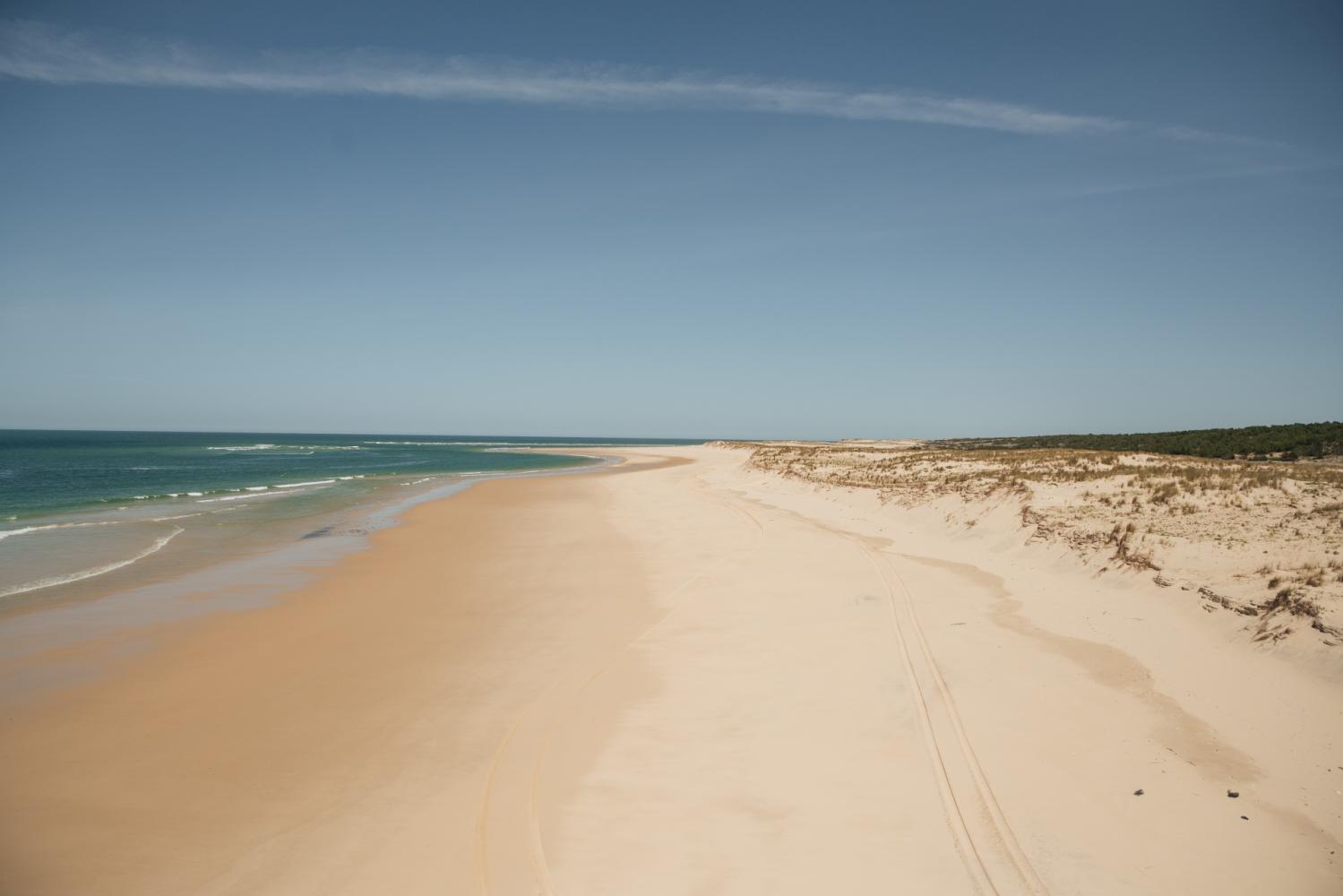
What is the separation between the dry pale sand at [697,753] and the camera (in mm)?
5125

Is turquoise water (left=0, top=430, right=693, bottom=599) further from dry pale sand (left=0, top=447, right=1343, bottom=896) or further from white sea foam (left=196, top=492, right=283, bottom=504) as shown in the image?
dry pale sand (left=0, top=447, right=1343, bottom=896)

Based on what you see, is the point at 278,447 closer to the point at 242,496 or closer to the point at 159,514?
the point at 242,496

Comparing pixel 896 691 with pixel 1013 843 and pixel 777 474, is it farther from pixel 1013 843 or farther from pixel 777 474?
pixel 777 474

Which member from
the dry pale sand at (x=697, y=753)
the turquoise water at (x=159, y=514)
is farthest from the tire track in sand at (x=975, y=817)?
the turquoise water at (x=159, y=514)

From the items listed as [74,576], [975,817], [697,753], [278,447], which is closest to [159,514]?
[74,576]

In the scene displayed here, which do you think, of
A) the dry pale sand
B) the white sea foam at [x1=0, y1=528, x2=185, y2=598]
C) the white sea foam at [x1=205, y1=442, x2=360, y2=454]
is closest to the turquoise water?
the white sea foam at [x1=0, y1=528, x2=185, y2=598]

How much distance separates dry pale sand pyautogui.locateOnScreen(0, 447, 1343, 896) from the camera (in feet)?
16.8

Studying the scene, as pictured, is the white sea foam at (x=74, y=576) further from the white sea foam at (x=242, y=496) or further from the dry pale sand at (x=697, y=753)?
the white sea foam at (x=242, y=496)

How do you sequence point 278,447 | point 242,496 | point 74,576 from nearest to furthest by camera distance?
point 74,576 < point 242,496 < point 278,447

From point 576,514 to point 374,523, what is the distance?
8.31 meters

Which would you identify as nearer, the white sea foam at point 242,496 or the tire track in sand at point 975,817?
the tire track in sand at point 975,817

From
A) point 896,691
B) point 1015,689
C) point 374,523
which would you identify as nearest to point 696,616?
point 896,691

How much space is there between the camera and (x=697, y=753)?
685cm

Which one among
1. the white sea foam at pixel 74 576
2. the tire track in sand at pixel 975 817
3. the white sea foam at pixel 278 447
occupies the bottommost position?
the white sea foam at pixel 74 576
